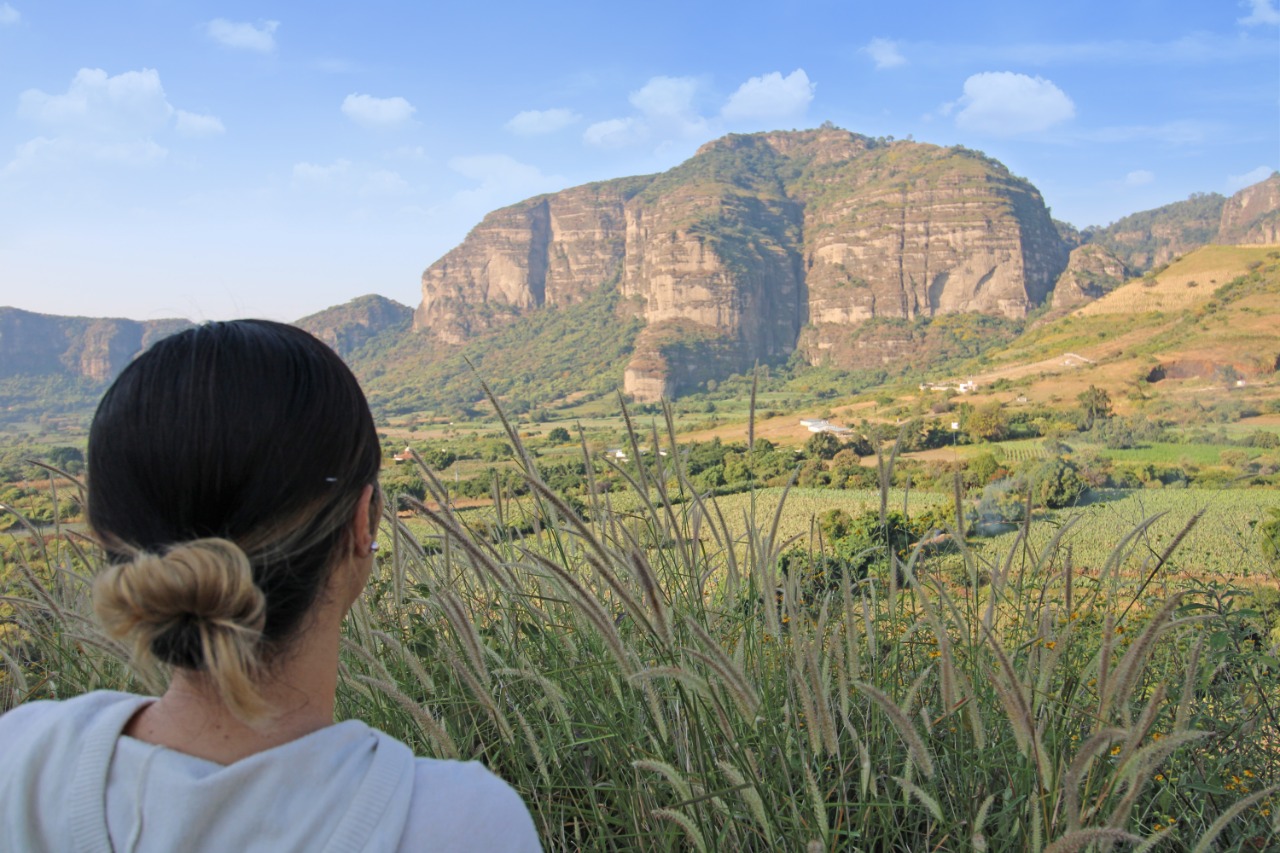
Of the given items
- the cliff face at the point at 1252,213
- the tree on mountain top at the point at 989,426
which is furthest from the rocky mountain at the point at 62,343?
the cliff face at the point at 1252,213

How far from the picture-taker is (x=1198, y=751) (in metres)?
2.14

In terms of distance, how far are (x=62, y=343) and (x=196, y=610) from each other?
161 m

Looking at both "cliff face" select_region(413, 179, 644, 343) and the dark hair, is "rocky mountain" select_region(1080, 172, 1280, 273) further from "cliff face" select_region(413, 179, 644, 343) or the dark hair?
the dark hair

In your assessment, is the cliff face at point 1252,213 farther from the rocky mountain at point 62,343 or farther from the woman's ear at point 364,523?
the rocky mountain at point 62,343

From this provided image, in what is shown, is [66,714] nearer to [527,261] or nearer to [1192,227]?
[527,261]

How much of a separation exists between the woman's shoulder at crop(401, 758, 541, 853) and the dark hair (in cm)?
29

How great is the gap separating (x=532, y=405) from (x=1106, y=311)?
56.6m

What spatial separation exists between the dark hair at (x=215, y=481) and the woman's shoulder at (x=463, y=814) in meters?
0.29

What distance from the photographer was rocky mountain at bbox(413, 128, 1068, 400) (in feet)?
421

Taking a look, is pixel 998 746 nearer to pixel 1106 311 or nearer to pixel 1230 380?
pixel 1230 380

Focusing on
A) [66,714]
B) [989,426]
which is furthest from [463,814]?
[989,426]

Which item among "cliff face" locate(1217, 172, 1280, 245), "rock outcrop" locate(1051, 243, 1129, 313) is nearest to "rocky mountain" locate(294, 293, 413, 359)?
"rock outcrop" locate(1051, 243, 1129, 313)

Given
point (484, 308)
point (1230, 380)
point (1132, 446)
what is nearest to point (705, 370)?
point (484, 308)

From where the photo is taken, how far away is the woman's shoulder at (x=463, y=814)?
3.22ft
